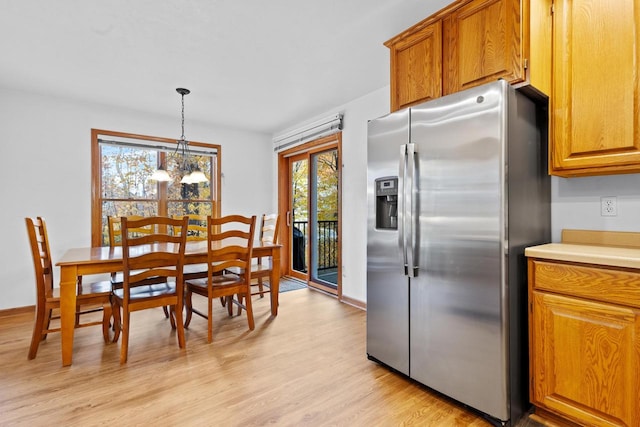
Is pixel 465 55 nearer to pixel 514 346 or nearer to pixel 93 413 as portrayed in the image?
pixel 514 346

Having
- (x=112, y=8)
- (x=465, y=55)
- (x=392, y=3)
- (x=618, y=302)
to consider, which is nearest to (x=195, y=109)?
(x=112, y=8)

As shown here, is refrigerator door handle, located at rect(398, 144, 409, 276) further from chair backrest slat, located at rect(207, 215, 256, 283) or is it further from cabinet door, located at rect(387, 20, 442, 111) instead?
chair backrest slat, located at rect(207, 215, 256, 283)

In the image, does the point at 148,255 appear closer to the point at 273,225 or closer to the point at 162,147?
the point at 273,225

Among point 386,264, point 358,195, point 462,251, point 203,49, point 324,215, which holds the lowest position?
point 386,264

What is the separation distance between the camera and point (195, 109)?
4.07m

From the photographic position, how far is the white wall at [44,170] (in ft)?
11.2

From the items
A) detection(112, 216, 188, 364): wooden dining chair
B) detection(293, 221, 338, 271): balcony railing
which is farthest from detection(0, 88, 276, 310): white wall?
detection(293, 221, 338, 271): balcony railing

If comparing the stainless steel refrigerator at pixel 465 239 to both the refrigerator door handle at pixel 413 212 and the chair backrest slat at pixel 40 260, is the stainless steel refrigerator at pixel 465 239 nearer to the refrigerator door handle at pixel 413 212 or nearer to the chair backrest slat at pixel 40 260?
the refrigerator door handle at pixel 413 212

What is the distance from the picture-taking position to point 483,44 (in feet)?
5.97

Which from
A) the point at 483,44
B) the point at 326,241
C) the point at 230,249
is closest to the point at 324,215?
the point at 326,241

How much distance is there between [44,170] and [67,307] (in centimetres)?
218

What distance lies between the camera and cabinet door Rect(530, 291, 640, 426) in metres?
1.40

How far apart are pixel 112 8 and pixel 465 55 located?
2.24 m

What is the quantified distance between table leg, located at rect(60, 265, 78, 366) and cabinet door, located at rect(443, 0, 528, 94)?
2.84 meters
